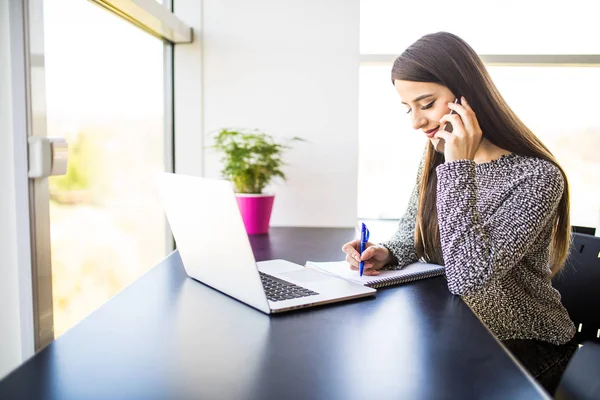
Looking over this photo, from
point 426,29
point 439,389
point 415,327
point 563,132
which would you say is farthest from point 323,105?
point 439,389

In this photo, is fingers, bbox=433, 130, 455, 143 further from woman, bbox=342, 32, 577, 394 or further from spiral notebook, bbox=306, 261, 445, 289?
spiral notebook, bbox=306, 261, 445, 289

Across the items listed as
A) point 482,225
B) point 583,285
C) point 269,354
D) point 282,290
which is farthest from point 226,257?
point 583,285

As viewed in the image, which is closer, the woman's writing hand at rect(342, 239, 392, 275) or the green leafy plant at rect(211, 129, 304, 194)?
the woman's writing hand at rect(342, 239, 392, 275)

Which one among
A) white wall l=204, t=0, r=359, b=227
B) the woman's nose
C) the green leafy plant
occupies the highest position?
white wall l=204, t=0, r=359, b=227

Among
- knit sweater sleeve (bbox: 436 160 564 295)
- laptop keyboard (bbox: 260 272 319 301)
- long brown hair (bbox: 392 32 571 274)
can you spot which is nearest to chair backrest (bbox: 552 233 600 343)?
long brown hair (bbox: 392 32 571 274)

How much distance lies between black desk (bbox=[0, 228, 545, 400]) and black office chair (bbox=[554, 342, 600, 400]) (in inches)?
5.6

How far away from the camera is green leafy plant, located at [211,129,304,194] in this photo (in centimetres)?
193

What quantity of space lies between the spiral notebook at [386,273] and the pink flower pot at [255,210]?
0.62 metres

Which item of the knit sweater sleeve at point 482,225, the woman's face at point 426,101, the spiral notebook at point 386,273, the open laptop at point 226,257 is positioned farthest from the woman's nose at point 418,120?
the open laptop at point 226,257

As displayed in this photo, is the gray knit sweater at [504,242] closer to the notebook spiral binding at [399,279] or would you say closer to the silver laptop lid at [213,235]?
the notebook spiral binding at [399,279]

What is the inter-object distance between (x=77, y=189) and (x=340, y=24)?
1199mm

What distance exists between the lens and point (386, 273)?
1251 millimetres

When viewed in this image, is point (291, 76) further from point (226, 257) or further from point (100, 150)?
point (226, 257)

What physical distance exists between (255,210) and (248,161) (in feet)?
0.59
